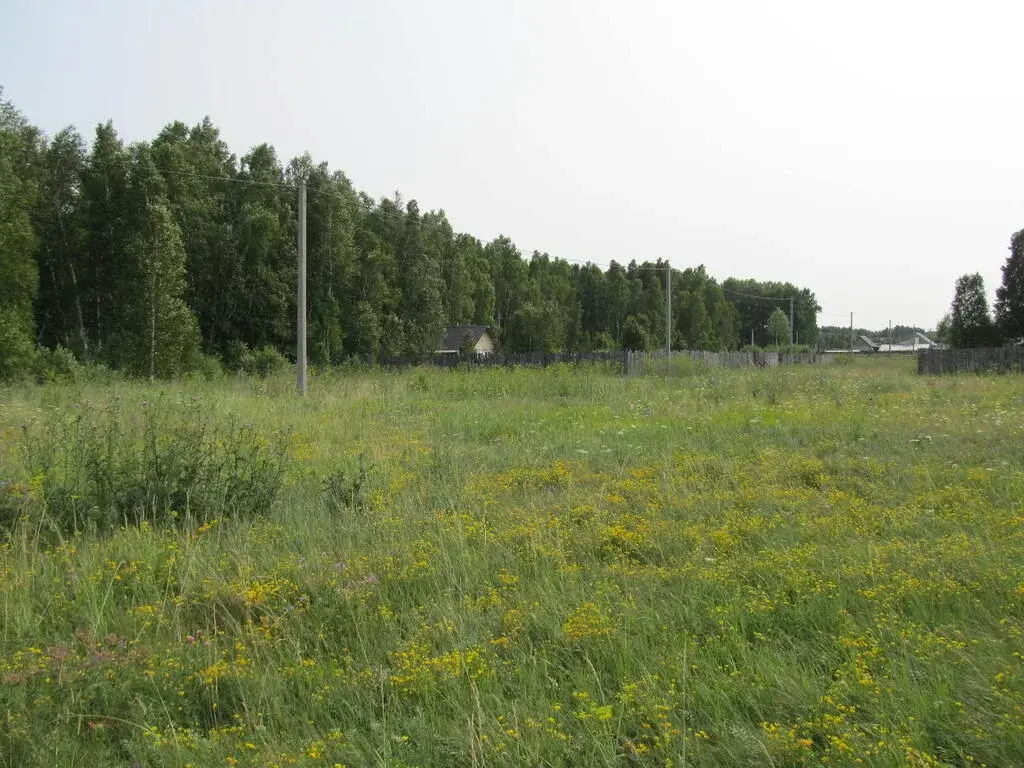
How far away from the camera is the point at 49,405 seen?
1017 centimetres

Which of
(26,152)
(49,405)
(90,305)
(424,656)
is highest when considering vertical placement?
(26,152)

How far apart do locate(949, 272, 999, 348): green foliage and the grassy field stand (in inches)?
2107

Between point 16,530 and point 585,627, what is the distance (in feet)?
13.8

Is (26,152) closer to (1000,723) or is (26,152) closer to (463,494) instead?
(463,494)

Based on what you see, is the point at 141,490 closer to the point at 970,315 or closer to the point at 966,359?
the point at 966,359

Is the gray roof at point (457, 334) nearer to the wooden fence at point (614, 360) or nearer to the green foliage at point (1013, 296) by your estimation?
the wooden fence at point (614, 360)

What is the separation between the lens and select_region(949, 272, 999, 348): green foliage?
50812mm

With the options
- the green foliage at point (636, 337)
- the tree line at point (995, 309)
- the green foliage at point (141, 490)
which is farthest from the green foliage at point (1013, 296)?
the green foliage at point (141, 490)

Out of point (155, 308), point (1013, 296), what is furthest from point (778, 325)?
point (155, 308)

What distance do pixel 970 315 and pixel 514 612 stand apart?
2422 inches

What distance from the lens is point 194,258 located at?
34.5 meters

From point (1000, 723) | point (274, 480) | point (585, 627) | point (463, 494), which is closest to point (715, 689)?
point (585, 627)

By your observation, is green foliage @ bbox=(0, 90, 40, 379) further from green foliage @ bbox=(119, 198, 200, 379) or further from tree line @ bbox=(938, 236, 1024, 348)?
tree line @ bbox=(938, 236, 1024, 348)

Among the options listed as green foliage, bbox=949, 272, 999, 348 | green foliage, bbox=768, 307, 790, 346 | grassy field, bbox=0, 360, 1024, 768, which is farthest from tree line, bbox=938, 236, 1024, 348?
grassy field, bbox=0, 360, 1024, 768
